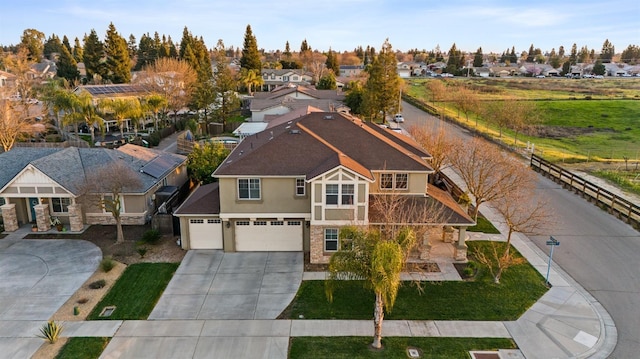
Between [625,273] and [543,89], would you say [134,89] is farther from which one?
[543,89]

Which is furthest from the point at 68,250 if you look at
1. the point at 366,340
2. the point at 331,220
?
the point at 366,340

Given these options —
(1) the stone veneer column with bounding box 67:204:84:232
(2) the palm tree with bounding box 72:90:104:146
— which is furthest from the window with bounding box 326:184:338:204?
(2) the palm tree with bounding box 72:90:104:146

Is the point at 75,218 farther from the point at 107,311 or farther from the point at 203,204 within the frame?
the point at 107,311

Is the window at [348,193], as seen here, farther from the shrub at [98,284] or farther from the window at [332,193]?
the shrub at [98,284]

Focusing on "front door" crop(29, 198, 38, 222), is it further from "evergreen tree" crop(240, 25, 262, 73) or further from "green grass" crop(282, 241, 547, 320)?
"evergreen tree" crop(240, 25, 262, 73)

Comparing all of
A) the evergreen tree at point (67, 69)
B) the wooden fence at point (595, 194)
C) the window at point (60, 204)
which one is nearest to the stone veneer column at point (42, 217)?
the window at point (60, 204)

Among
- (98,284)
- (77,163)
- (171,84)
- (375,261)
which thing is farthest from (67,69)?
(375,261)

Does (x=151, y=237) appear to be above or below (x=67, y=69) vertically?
below
